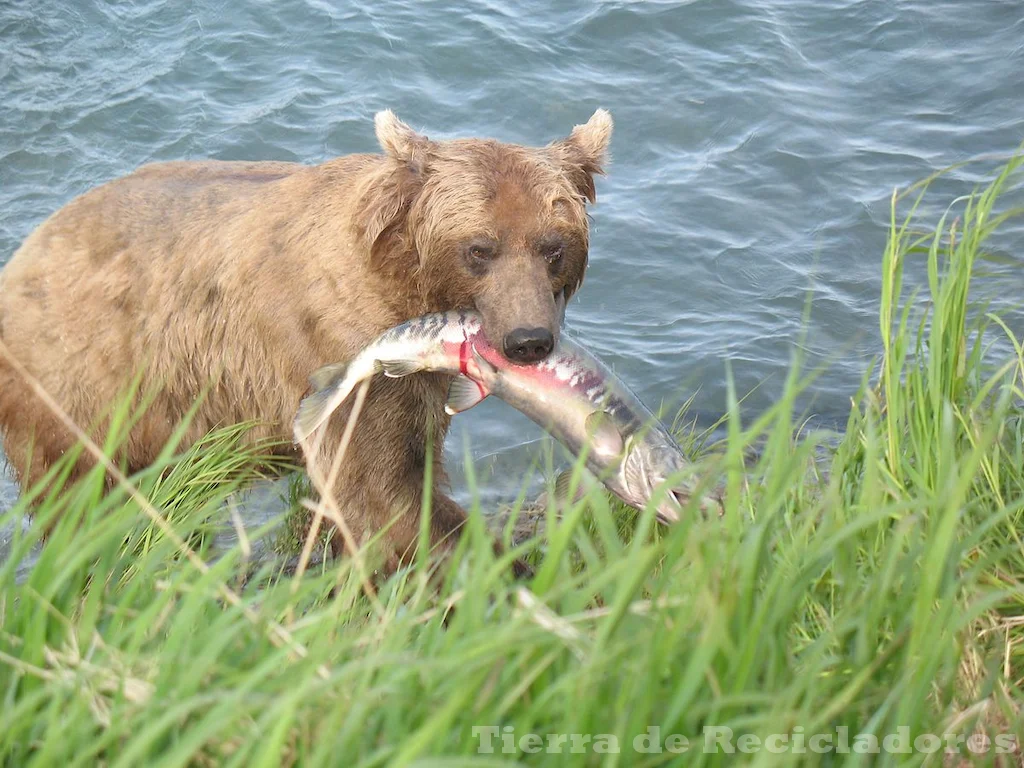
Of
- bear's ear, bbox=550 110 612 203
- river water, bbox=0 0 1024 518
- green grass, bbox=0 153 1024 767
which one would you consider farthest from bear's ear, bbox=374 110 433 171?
river water, bbox=0 0 1024 518

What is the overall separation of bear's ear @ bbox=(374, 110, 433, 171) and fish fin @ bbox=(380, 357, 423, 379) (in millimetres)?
640

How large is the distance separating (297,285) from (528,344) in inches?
36.0

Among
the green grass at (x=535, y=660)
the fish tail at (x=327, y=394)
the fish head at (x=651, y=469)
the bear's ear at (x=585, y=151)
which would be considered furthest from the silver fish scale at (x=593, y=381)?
the green grass at (x=535, y=660)

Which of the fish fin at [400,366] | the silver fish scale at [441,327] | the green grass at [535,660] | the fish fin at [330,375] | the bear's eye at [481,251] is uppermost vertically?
the green grass at [535,660]

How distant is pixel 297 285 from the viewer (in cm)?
430

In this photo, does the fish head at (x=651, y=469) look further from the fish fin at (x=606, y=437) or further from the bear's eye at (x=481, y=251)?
the bear's eye at (x=481, y=251)

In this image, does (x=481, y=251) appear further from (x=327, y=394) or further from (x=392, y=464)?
(x=392, y=464)

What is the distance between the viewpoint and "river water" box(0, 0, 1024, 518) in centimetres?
704

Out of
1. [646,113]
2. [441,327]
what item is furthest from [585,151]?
[646,113]

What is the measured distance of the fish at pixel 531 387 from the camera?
3.70 metres

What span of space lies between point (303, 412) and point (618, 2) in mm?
7066

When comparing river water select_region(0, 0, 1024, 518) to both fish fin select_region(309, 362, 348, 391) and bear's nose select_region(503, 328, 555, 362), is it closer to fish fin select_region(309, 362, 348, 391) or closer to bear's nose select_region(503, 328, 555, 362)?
fish fin select_region(309, 362, 348, 391)

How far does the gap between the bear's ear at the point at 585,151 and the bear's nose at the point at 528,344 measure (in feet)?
2.35

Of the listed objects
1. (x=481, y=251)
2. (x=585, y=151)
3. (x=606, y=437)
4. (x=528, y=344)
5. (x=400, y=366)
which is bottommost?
(x=606, y=437)
